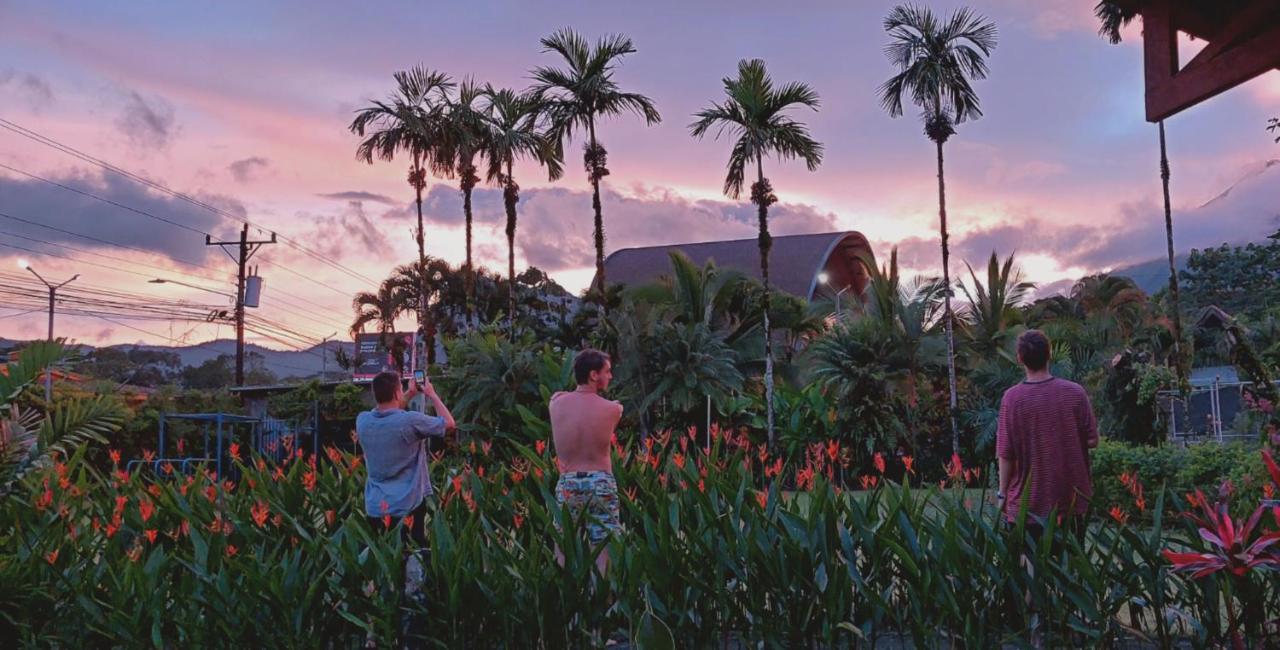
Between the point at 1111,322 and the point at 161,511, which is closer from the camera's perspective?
the point at 161,511

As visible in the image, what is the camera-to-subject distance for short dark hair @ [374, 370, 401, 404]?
5609 mm

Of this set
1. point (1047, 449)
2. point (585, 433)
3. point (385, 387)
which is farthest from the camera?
point (385, 387)

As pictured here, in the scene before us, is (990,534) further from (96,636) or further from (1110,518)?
(96,636)

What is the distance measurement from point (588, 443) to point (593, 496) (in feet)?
0.92

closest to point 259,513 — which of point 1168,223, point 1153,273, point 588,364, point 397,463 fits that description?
point 397,463

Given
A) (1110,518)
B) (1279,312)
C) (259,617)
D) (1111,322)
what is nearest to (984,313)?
(1111,322)

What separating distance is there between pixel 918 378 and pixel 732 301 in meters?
4.85

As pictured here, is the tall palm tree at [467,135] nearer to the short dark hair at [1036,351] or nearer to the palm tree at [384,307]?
the palm tree at [384,307]

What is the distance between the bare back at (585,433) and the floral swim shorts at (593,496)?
0.06m

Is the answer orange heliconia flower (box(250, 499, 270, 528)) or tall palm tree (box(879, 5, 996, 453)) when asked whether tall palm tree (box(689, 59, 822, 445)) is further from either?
orange heliconia flower (box(250, 499, 270, 528))

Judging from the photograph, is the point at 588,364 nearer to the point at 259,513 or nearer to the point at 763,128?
the point at 259,513

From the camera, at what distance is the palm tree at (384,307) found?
120ft

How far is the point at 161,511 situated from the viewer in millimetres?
5668

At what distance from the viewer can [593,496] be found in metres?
5.02
